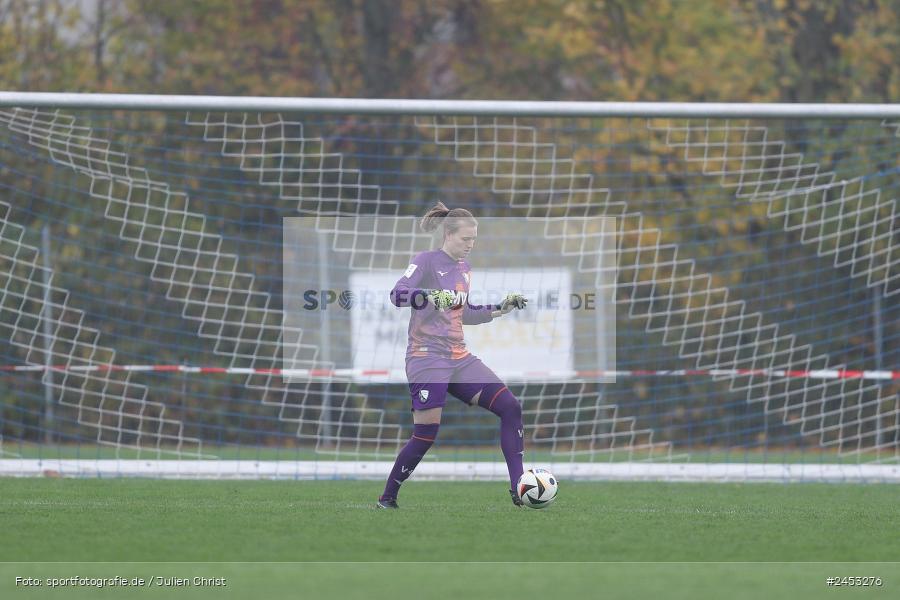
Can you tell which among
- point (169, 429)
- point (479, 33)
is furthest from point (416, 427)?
point (479, 33)

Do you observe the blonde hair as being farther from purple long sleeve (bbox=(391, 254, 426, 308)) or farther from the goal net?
the goal net

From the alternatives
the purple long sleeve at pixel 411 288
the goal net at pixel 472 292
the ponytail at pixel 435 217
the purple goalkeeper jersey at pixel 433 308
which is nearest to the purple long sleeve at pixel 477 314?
the purple goalkeeper jersey at pixel 433 308

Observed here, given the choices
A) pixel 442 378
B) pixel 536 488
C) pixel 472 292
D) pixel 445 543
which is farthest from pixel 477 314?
pixel 472 292

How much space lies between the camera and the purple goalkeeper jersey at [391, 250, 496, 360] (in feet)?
25.9

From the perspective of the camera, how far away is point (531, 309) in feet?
41.8

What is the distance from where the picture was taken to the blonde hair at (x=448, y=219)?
315 inches

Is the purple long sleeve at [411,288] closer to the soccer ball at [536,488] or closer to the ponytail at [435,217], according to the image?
the ponytail at [435,217]

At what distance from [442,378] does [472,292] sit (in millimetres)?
4548

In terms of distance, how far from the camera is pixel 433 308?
7.91m

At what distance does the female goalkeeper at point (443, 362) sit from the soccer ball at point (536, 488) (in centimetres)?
6

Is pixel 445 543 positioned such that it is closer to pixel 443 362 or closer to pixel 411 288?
pixel 443 362

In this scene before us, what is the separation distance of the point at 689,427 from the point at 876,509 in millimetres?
6165

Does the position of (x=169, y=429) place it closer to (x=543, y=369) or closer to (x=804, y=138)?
(x=543, y=369)

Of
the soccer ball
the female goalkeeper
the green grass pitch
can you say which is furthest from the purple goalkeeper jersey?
the green grass pitch
